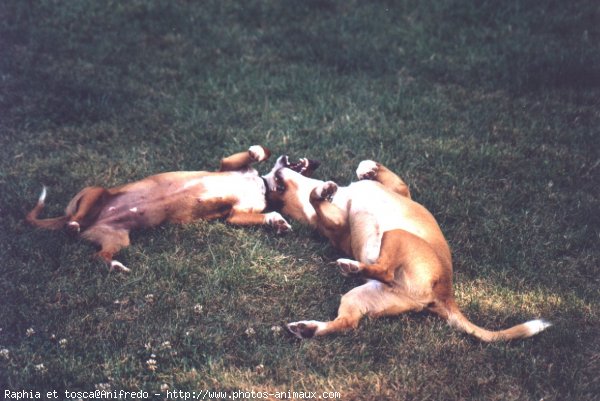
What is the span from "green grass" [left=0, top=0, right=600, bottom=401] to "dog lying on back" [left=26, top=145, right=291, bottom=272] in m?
0.12

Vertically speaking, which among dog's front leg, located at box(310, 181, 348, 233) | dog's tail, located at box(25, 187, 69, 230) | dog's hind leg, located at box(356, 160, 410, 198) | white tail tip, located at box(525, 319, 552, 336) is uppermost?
dog's hind leg, located at box(356, 160, 410, 198)

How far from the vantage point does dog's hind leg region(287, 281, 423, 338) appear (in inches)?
155

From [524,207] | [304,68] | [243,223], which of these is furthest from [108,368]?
[304,68]

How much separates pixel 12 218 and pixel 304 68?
3519 millimetres

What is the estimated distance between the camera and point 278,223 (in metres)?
4.98

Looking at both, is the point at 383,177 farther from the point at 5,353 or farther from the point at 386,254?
the point at 5,353

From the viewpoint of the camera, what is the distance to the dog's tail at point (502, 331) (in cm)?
386

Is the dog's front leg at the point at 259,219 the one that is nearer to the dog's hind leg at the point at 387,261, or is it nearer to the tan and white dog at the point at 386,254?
the tan and white dog at the point at 386,254

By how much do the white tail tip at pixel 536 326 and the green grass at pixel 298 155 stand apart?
7 centimetres

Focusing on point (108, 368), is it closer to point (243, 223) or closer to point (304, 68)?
point (243, 223)

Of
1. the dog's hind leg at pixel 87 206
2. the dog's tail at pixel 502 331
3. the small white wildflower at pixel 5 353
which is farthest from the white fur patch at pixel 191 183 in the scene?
the dog's tail at pixel 502 331

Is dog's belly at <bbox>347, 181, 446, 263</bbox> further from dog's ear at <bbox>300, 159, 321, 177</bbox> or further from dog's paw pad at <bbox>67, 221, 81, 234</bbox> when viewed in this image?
dog's paw pad at <bbox>67, 221, 81, 234</bbox>

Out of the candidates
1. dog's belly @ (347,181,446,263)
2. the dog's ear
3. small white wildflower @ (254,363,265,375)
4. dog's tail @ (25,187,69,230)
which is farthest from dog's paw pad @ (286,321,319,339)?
dog's tail @ (25,187,69,230)

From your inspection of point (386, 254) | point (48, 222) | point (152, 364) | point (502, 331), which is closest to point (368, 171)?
point (386, 254)
